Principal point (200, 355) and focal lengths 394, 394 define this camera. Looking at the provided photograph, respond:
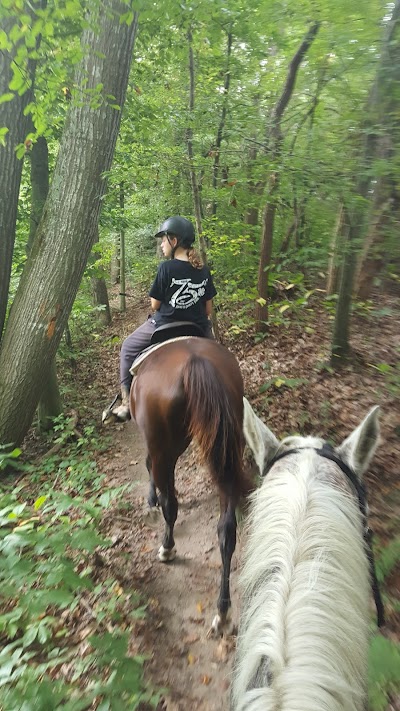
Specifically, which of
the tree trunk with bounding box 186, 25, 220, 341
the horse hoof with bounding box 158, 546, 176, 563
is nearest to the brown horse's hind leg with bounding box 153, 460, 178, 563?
the horse hoof with bounding box 158, 546, 176, 563

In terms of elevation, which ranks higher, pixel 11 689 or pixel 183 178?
pixel 183 178

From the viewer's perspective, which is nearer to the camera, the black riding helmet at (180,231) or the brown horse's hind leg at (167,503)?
the brown horse's hind leg at (167,503)

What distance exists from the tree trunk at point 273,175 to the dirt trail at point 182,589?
343cm

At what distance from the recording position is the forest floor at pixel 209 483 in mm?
2805

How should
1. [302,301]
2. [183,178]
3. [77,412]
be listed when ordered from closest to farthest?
[302,301] → [77,412] → [183,178]

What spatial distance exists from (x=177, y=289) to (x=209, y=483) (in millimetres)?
2357

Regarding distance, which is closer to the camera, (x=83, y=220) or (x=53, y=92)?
(x=53, y=92)

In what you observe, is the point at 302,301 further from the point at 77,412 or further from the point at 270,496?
the point at 270,496

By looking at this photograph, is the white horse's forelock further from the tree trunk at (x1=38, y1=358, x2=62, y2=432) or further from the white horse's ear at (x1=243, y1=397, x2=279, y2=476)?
the tree trunk at (x1=38, y1=358, x2=62, y2=432)

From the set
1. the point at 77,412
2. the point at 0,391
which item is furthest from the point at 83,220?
the point at 77,412

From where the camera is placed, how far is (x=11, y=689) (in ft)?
5.91

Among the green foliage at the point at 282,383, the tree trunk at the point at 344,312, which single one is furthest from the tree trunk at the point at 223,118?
the green foliage at the point at 282,383

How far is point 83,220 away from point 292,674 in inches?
198

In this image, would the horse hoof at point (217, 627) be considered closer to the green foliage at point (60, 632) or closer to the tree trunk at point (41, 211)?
the green foliage at point (60, 632)
